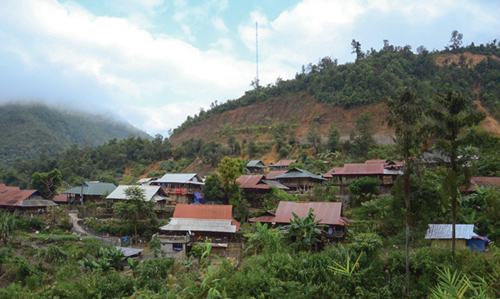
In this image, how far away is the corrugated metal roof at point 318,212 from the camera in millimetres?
22477

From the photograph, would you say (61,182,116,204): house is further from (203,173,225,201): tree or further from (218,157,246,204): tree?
(218,157,246,204): tree

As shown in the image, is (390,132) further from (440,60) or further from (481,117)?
(481,117)

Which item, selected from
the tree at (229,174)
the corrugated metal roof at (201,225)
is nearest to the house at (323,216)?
the corrugated metal roof at (201,225)

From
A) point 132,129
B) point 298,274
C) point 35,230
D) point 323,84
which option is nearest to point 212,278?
point 298,274

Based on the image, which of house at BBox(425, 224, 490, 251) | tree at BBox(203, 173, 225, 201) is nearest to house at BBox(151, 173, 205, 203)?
tree at BBox(203, 173, 225, 201)

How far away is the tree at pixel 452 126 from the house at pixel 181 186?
25657 mm

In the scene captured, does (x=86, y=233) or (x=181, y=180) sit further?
(x=181, y=180)

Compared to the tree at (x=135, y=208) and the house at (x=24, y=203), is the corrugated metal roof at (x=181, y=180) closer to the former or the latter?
the tree at (x=135, y=208)

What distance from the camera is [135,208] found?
93.5ft

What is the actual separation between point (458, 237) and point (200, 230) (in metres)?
16.5

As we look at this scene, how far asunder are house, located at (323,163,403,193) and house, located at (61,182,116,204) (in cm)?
2455

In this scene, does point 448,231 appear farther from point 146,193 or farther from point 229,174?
point 146,193

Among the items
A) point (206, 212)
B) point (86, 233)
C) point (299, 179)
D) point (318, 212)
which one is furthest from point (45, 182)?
point (318, 212)

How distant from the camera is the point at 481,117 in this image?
14289 millimetres
